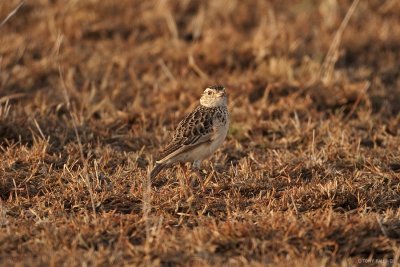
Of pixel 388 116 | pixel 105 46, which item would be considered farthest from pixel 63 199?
pixel 105 46

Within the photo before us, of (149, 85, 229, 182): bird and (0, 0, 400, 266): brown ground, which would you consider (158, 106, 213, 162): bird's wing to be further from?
(0, 0, 400, 266): brown ground

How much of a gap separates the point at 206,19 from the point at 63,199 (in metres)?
7.00

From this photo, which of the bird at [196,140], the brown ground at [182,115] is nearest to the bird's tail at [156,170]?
the bird at [196,140]

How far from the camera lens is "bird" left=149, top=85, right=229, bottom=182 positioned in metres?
6.83

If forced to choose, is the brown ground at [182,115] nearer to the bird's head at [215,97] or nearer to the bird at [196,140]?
the bird at [196,140]

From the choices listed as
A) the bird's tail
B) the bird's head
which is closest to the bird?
the bird's tail

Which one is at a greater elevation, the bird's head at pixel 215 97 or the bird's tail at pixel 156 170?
the bird's head at pixel 215 97

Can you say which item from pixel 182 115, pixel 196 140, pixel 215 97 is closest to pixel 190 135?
pixel 196 140

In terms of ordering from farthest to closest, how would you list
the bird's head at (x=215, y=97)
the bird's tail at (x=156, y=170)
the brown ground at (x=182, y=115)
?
the bird's head at (x=215, y=97) → the bird's tail at (x=156, y=170) → the brown ground at (x=182, y=115)

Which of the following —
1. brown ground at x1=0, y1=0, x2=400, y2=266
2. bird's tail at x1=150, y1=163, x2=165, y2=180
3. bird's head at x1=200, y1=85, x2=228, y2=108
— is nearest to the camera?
brown ground at x1=0, y1=0, x2=400, y2=266

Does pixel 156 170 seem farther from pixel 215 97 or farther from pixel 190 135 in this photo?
pixel 215 97

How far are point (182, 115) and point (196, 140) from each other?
8.65 feet

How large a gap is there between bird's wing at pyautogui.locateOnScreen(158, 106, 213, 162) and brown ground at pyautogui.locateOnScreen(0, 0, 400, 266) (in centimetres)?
32

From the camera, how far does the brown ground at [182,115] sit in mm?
5512
